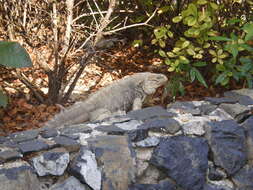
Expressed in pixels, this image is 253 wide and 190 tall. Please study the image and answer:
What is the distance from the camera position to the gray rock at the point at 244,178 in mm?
3871

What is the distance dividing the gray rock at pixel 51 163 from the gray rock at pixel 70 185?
0.08 m

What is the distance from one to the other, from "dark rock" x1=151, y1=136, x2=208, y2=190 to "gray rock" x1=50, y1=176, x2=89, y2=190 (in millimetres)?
671

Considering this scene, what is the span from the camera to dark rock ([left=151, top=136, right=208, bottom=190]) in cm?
352

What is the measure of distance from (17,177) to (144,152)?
42.9 inches

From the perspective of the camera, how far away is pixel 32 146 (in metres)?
3.10

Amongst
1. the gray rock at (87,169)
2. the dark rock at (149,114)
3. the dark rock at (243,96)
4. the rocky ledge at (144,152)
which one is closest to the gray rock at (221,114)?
the rocky ledge at (144,152)

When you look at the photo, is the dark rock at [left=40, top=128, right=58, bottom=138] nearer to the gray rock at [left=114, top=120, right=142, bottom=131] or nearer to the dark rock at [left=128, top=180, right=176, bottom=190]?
the gray rock at [left=114, top=120, right=142, bottom=131]

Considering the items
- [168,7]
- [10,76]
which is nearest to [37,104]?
[10,76]

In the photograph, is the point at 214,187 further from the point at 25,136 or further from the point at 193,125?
the point at 25,136

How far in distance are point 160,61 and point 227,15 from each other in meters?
1.39

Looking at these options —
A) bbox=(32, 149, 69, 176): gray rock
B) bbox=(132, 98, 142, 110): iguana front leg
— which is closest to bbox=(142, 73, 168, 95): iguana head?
bbox=(132, 98, 142, 110): iguana front leg

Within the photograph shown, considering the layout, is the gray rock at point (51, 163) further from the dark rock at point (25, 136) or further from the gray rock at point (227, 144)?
the gray rock at point (227, 144)

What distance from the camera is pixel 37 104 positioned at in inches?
200

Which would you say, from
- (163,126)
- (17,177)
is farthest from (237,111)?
(17,177)
